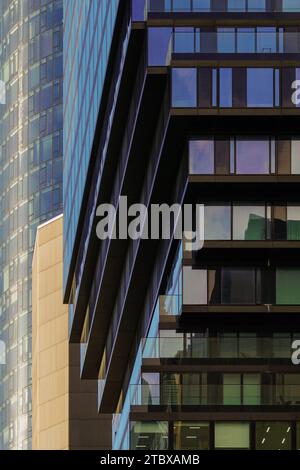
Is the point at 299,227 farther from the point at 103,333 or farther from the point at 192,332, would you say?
the point at 103,333

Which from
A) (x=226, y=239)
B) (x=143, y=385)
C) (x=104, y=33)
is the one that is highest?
(x=104, y=33)

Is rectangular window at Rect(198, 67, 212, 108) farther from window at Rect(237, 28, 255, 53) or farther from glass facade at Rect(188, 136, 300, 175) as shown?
glass facade at Rect(188, 136, 300, 175)

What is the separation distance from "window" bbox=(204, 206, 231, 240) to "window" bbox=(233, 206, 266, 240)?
10.2 inches

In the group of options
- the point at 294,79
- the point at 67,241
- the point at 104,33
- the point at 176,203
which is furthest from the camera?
the point at 67,241

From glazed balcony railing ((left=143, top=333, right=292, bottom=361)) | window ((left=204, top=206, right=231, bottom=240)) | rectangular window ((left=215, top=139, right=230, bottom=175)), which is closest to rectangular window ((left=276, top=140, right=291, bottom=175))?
rectangular window ((left=215, top=139, right=230, bottom=175))

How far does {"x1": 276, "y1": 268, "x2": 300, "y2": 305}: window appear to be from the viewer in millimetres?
72438

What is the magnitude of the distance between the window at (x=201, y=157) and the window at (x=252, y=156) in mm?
949

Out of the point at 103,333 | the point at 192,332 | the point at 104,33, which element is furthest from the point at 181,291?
the point at 103,333

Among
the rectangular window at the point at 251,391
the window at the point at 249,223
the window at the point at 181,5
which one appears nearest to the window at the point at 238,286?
the window at the point at 249,223

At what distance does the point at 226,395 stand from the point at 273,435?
2157mm

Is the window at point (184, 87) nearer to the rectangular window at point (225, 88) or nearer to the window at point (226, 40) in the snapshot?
the rectangular window at point (225, 88)

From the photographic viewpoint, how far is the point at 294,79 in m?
69.7

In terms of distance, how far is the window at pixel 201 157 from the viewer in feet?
232

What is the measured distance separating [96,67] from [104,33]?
5609mm
